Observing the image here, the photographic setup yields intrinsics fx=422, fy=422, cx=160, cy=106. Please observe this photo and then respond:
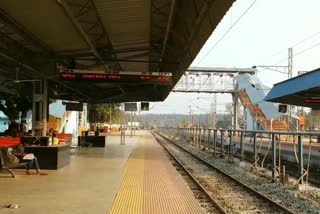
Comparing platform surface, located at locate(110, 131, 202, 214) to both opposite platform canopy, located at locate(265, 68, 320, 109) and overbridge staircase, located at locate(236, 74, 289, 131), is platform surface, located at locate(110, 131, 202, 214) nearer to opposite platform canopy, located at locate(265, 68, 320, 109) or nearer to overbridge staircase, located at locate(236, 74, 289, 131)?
opposite platform canopy, located at locate(265, 68, 320, 109)

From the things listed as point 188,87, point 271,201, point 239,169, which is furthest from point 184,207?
point 188,87

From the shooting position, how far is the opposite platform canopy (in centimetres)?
1651

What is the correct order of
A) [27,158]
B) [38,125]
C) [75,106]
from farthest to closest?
[75,106] < [38,125] < [27,158]

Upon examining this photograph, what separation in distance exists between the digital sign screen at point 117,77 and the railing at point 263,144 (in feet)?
12.9

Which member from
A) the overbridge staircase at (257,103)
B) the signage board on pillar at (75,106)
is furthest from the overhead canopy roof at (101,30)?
the overbridge staircase at (257,103)

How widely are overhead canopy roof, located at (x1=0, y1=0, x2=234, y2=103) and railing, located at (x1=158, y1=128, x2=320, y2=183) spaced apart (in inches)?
146

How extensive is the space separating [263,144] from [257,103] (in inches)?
1218

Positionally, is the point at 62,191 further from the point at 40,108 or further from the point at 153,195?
the point at 40,108

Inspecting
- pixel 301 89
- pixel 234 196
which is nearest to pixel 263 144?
pixel 301 89

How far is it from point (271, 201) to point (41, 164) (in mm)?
7255

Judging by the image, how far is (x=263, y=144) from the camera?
22.1m

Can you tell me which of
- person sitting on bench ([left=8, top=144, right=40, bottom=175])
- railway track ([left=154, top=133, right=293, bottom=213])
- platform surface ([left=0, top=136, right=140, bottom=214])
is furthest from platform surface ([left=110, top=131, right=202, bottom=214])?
person sitting on bench ([left=8, top=144, right=40, bottom=175])

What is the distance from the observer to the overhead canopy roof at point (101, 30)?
10.3 m

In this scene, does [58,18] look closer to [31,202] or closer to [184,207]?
[31,202]
